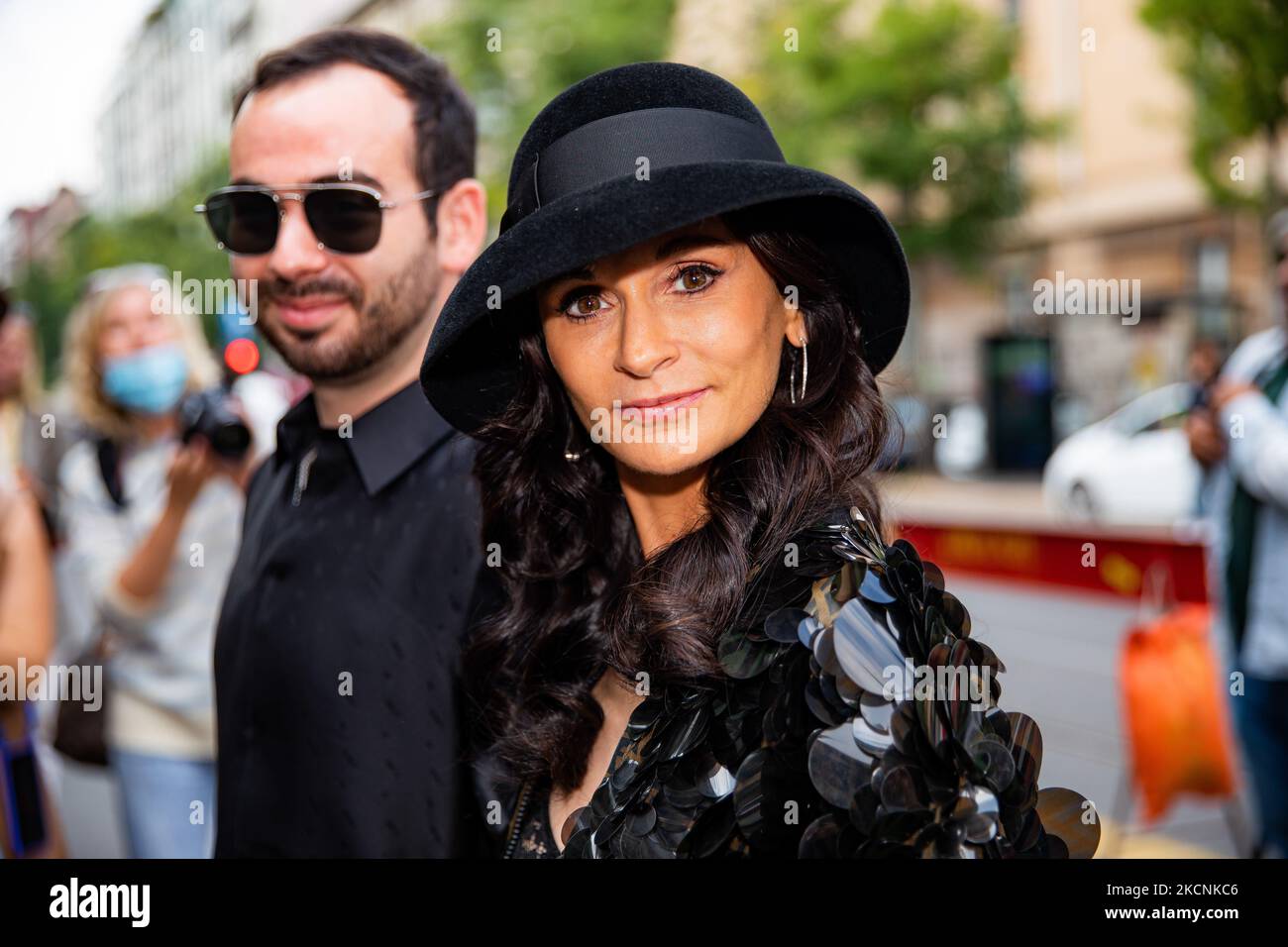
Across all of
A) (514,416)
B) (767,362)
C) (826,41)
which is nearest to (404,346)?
(514,416)

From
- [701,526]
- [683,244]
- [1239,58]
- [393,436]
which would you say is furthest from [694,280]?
[1239,58]

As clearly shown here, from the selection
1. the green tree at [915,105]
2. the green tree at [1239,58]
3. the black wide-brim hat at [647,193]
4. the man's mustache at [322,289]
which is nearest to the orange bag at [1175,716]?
the black wide-brim hat at [647,193]

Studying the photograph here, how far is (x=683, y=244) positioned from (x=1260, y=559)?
8.60 feet

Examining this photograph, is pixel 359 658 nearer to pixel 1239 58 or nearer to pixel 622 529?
pixel 622 529

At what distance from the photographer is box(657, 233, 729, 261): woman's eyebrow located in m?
1.37

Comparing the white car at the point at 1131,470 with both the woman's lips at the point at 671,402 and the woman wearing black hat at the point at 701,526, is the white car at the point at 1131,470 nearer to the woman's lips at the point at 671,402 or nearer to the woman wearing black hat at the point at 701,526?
the woman wearing black hat at the point at 701,526

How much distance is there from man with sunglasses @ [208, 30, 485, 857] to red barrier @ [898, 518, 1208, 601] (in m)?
1.95

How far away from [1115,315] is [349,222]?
69.1 feet

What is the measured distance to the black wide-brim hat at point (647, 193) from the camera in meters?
1.27

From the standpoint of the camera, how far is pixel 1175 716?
3377 millimetres

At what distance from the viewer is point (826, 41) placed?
21.1m

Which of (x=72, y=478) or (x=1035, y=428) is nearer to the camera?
(x=72, y=478)

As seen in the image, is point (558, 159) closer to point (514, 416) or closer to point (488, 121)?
point (514, 416)

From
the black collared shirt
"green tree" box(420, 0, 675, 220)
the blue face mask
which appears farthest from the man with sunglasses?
"green tree" box(420, 0, 675, 220)
